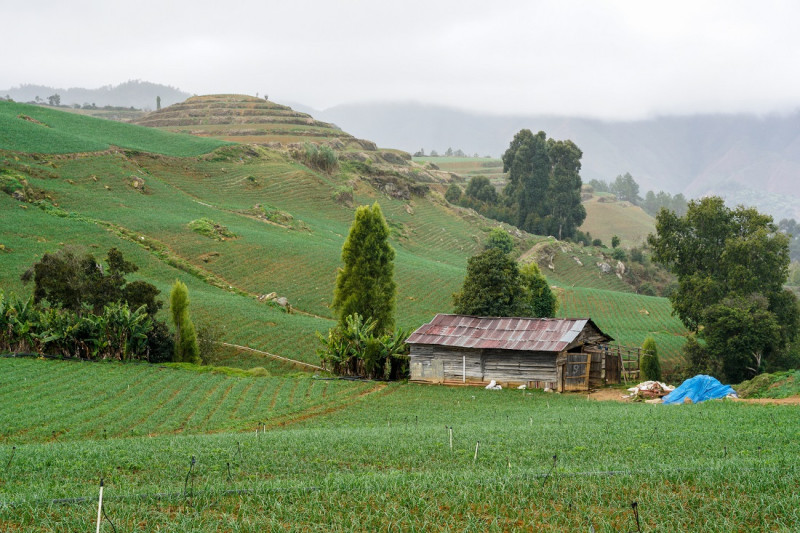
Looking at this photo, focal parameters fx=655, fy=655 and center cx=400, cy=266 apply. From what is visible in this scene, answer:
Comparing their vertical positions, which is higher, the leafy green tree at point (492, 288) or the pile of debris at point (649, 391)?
the leafy green tree at point (492, 288)

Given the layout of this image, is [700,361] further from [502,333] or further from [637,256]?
[637,256]

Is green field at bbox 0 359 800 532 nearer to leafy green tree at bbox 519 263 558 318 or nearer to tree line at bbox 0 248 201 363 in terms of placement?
tree line at bbox 0 248 201 363

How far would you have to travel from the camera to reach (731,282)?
1916 inches

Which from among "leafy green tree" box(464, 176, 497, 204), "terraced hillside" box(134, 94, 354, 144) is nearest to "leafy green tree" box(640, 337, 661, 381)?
"terraced hillside" box(134, 94, 354, 144)

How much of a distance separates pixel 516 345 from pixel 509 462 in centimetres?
2182

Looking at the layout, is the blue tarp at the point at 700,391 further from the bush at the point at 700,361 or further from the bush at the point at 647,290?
the bush at the point at 647,290

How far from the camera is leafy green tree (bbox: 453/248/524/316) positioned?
4497cm

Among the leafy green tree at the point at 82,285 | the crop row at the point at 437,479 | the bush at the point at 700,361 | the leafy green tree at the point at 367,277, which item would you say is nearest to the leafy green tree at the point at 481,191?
the bush at the point at 700,361

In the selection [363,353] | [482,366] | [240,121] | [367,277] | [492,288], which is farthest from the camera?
[240,121]

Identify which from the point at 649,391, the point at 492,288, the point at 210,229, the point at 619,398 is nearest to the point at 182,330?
the point at 492,288

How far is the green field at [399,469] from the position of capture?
10.2 m

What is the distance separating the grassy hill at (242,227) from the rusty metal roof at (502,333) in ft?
29.1

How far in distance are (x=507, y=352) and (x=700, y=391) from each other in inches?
392

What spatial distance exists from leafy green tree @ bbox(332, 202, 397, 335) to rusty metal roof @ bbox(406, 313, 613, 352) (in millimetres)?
3829
